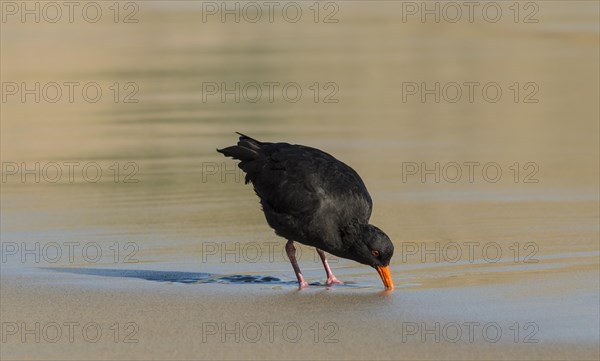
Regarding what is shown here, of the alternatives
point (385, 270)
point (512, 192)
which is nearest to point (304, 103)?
point (512, 192)

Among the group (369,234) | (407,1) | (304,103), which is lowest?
(369,234)

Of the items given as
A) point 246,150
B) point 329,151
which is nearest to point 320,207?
point 246,150

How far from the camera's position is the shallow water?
10648 mm

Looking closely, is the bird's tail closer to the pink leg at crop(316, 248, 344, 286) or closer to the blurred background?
the blurred background

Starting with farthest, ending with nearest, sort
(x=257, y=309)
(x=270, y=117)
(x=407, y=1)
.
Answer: (x=407, y=1)
(x=270, y=117)
(x=257, y=309)

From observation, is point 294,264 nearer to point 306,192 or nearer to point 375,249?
point 306,192

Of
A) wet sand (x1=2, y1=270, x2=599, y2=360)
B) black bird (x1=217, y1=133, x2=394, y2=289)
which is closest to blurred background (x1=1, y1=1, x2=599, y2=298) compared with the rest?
black bird (x1=217, y1=133, x2=394, y2=289)

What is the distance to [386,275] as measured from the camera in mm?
9484

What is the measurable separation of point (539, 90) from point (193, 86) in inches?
240

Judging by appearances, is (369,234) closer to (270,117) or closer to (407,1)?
(270,117)

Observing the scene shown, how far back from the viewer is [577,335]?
318 inches

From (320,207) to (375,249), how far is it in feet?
1.91

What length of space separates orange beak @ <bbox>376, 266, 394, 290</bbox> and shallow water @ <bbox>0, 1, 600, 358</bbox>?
25 cm

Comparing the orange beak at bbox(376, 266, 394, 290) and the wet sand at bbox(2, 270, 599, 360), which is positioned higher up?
the orange beak at bbox(376, 266, 394, 290)
